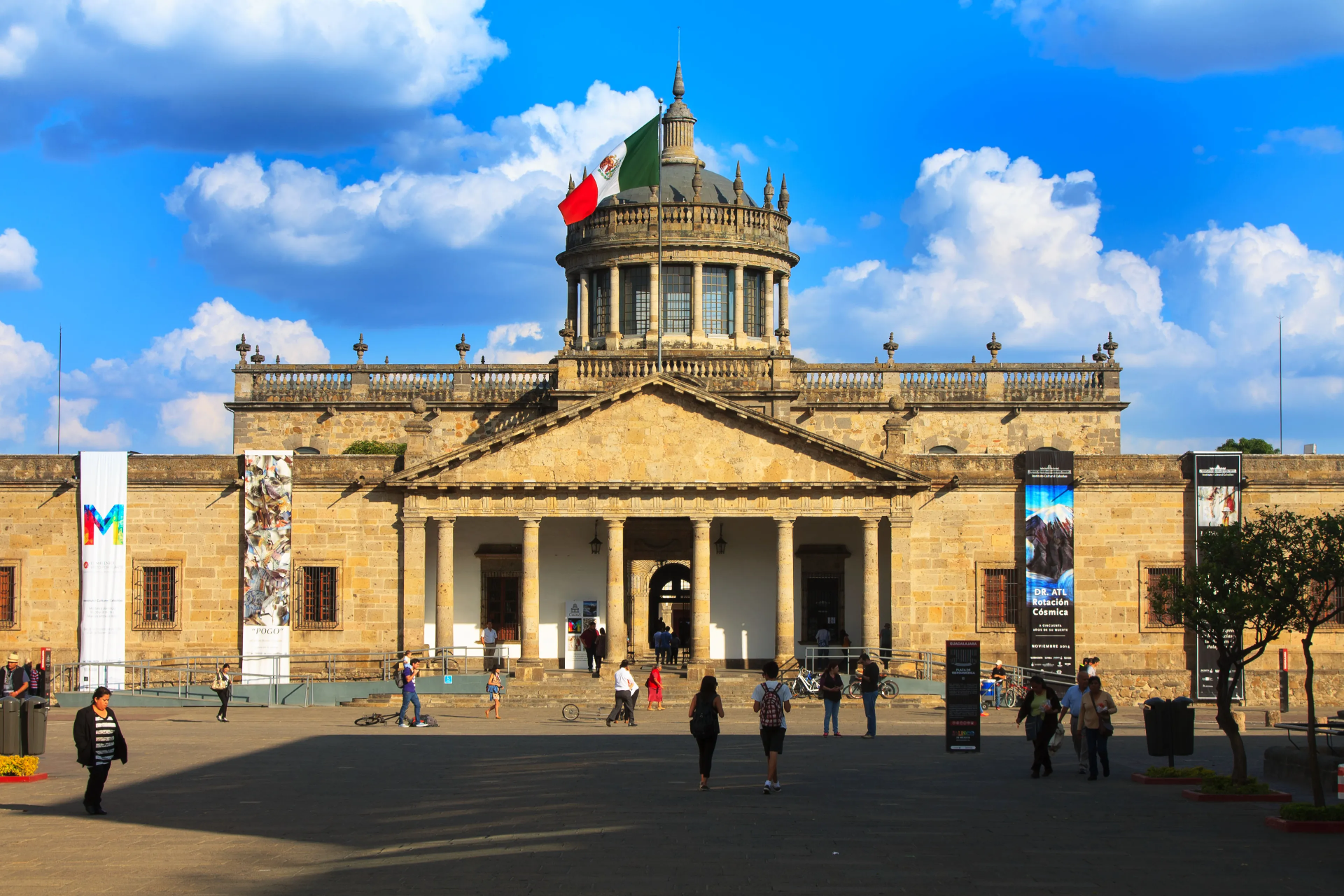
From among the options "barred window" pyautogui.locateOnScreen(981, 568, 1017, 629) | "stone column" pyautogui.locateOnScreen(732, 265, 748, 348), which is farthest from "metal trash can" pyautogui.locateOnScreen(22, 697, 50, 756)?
"stone column" pyautogui.locateOnScreen(732, 265, 748, 348)

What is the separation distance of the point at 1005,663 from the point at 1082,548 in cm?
391

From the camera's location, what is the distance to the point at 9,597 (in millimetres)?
41938

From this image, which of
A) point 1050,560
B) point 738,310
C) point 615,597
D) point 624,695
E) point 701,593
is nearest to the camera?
point 624,695

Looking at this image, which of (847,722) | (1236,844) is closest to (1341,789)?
(1236,844)

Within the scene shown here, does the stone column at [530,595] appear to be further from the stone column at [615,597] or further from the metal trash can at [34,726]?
the metal trash can at [34,726]

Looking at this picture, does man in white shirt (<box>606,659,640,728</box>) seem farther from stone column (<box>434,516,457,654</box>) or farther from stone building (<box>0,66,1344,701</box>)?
stone column (<box>434,516,457,654</box>)

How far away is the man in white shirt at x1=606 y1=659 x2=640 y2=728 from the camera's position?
→ 100 ft

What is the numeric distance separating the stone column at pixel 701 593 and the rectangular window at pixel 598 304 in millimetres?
12502

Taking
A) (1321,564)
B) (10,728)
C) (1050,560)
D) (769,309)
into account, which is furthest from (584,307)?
(1321,564)

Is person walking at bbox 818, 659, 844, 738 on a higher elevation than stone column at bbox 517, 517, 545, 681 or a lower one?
lower

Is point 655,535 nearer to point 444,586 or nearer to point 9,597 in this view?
point 444,586

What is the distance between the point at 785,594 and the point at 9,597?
21.7 metres

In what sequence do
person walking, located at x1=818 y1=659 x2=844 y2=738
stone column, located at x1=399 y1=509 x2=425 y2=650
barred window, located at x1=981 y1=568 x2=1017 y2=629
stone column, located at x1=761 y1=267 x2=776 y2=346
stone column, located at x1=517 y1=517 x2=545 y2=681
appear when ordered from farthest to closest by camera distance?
stone column, located at x1=761 y1=267 x2=776 y2=346
barred window, located at x1=981 y1=568 x2=1017 y2=629
stone column, located at x1=399 y1=509 x2=425 y2=650
stone column, located at x1=517 y1=517 x2=545 y2=681
person walking, located at x1=818 y1=659 x2=844 y2=738

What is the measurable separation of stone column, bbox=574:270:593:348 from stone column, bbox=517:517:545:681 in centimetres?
1193
